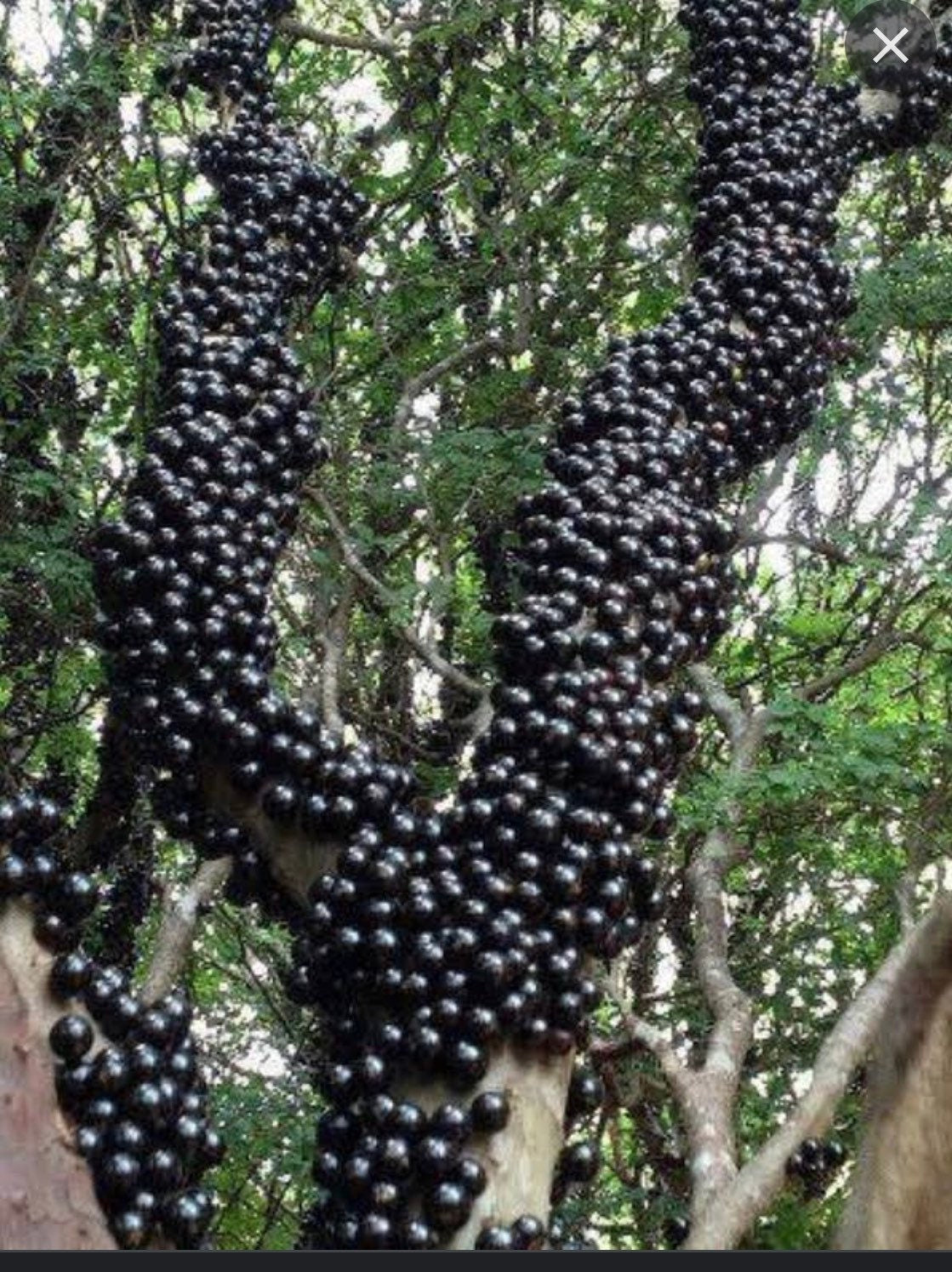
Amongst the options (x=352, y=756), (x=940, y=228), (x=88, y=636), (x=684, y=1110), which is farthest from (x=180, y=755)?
(x=940, y=228)

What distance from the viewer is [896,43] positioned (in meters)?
4.26

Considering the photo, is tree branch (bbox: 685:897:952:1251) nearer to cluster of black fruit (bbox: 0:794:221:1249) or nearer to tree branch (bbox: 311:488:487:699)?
cluster of black fruit (bbox: 0:794:221:1249)

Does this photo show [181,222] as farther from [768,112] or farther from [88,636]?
[768,112]

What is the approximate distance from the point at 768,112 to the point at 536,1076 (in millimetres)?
2897

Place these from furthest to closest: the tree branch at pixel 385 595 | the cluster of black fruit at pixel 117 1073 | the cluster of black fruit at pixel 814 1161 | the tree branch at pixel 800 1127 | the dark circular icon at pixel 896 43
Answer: the dark circular icon at pixel 896 43 → the tree branch at pixel 385 595 → the cluster of black fruit at pixel 814 1161 → the tree branch at pixel 800 1127 → the cluster of black fruit at pixel 117 1073

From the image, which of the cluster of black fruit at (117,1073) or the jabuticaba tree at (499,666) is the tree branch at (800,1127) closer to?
the jabuticaba tree at (499,666)

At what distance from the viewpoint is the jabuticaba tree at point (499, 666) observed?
2.24 metres

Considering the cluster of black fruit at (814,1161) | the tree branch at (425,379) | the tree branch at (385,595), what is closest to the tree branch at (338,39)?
the tree branch at (425,379)

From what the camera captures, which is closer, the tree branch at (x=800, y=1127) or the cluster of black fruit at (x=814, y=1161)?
the tree branch at (x=800, y=1127)

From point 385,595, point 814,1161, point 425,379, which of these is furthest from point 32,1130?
point 425,379

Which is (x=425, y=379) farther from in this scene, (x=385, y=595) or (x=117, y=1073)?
(x=117, y=1073)

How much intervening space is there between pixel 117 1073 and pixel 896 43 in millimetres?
3637

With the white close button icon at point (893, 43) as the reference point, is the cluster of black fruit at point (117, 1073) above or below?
below

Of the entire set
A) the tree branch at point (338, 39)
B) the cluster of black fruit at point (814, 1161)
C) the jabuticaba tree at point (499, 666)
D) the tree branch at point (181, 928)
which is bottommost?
the tree branch at point (181, 928)
